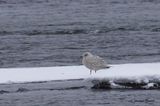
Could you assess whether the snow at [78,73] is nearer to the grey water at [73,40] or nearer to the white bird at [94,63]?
the white bird at [94,63]

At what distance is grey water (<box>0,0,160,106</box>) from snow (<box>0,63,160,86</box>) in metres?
0.29

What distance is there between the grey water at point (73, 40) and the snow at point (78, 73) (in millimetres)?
292

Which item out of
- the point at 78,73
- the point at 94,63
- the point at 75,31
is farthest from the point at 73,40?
the point at 94,63

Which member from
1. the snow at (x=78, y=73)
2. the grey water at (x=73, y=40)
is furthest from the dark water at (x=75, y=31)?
the snow at (x=78, y=73)

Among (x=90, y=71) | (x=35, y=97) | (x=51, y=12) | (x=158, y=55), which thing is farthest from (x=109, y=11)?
(x=35, y=97)

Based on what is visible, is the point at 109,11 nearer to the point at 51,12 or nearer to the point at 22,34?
the point at 51,12

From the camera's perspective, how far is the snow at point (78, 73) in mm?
13594

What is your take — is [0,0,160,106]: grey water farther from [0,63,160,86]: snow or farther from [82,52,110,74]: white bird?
[82,52,110,74]: white bird

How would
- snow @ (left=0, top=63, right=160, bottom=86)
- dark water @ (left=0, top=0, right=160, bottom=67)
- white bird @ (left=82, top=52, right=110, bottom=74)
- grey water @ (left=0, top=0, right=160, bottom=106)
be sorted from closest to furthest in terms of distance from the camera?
grey water @ (left=0, top=0, right=160, bottom=106)
snow @ (left=0, top=63, right=160, bottom=86)
white bird @ (left=82, top=52, right=110, bottom=74)
dark water @ (left=0, top=0, right=160, bottom=67)

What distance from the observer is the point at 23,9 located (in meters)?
33.5

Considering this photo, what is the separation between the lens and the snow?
535 inches

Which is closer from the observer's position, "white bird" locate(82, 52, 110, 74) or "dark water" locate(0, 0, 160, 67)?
"white bird" locate(82, 52, 110, 74)

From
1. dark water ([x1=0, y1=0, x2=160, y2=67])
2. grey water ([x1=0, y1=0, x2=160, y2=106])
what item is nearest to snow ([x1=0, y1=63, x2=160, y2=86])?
grey water ([x1=0, y1=0, x2=160, y2=106])

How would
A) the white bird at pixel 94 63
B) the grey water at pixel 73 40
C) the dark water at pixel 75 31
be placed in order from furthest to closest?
the dark water at pixel 75 31
the white bird at pixel 94 63
the grey water at pixel 73 40
